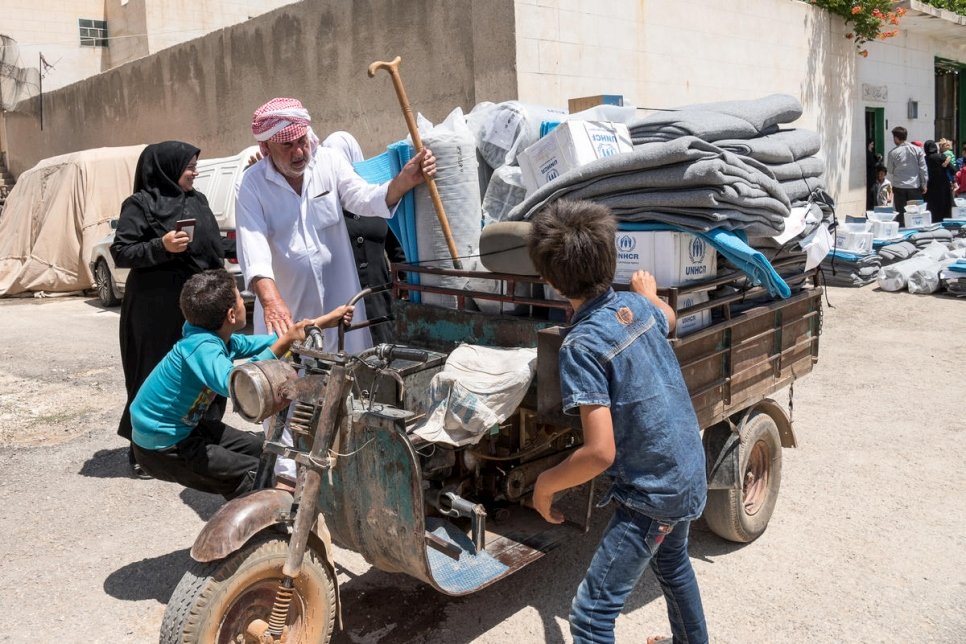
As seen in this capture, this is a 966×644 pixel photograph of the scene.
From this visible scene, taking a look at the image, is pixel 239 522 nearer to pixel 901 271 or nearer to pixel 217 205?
pixel 217 205

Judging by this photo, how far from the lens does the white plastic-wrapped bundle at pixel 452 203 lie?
3684 mm

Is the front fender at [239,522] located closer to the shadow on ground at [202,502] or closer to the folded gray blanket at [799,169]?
the shadow on ground at [202,502]

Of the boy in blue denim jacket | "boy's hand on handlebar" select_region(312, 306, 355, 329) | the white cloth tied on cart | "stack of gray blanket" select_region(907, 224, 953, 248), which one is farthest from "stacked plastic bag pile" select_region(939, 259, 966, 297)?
"boy's hand on handlebar" select_region(312, 306, 355, 329)

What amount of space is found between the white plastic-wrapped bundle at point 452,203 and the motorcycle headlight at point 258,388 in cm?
123

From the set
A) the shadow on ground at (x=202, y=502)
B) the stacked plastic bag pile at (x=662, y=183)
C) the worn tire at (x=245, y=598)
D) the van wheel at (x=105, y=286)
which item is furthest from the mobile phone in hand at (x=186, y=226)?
the van wheel at (x=105, y=286)

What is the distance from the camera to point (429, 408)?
296 cm

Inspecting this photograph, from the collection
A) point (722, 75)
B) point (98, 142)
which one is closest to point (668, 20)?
point (722, 75)

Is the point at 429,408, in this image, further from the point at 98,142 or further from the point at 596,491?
the point at 98,142

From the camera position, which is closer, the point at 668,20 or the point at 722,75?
the point at 668,20

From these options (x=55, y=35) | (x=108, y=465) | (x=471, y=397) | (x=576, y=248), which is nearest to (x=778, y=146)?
(x=576, y=248)

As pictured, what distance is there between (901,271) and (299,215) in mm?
8227

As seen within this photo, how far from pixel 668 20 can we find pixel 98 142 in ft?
45.5

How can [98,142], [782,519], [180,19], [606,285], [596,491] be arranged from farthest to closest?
[180,19], [98,142], [596,491], [782,519], [606,285]

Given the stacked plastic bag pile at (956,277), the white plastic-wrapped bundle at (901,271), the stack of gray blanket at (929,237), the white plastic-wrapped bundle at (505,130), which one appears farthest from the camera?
the stack of gray blanket at (929,237)
